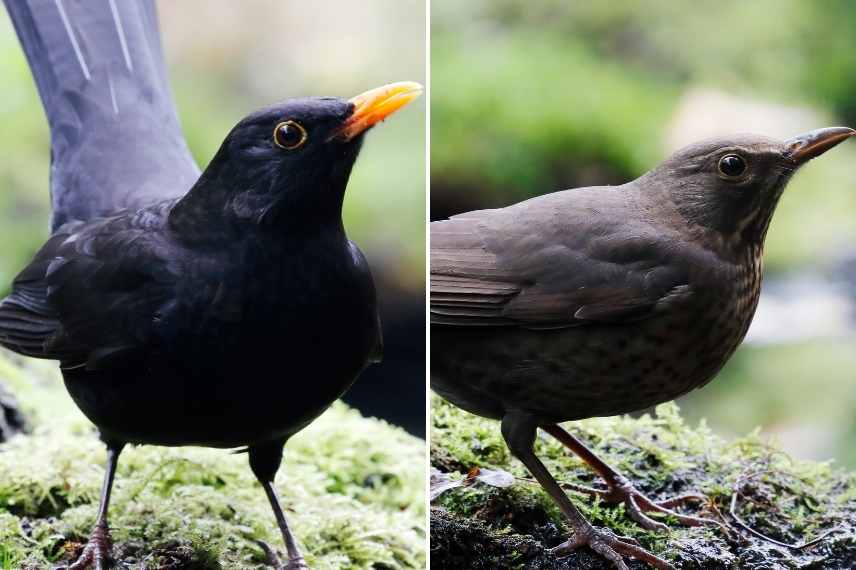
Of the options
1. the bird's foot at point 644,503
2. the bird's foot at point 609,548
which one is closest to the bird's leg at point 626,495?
the bird's foot at point 644,503

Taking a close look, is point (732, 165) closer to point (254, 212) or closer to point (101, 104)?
point (254, 212)

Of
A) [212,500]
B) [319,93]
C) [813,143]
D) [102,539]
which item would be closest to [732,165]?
[813,143]

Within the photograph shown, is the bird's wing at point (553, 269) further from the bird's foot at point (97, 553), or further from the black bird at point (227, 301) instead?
the bird's foot at point (97, 553)

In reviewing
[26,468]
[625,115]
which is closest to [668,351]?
[625,115]

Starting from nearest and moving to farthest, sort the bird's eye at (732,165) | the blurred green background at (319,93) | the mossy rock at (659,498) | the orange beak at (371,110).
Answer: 1. the orange beak at (371,110)
2. the bird's eye at (732,165)
3. the mossy rock at (659,498)
4. the blurred green background at (319,93)

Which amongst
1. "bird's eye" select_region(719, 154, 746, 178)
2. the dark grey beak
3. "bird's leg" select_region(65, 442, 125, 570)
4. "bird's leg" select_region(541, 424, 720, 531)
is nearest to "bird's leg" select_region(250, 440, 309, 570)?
"bird's leg" select_region(65, 442, 125, 570)

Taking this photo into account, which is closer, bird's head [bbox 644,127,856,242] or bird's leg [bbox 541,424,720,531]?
bird's head [bbox 644,127,856,242]

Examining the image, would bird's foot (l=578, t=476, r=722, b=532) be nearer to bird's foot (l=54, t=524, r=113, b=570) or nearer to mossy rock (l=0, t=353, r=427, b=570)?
mossy rock (l=0, t=353, r=427, b=570)
